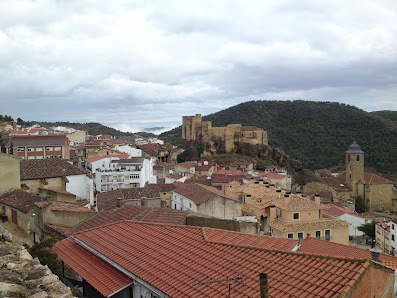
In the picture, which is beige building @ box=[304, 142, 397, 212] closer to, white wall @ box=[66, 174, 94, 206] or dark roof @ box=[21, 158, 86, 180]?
white wall @ box=[66, 174, 94, 206]

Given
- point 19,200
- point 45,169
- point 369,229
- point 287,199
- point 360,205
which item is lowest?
point 360,205

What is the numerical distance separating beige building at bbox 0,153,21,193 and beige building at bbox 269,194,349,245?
17.6 meters

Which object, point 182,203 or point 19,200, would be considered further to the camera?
point 182,203

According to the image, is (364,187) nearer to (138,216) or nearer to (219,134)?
(219,134)

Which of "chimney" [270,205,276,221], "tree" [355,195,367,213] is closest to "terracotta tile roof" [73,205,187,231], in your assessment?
"chimney" [270,205,276,221]

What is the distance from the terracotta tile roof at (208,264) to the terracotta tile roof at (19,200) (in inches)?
312

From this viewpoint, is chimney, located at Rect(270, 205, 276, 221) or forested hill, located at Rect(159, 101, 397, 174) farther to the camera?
forested hill, located at Rect(159, 101, 397, 174)

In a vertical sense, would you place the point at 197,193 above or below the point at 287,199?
above

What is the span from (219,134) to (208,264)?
74.1 m

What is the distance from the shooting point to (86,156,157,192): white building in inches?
1625

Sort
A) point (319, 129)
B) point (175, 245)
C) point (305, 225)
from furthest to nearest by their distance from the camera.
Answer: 1. point (319, 129)
2. point (305, 225)
3. point (175, 245)

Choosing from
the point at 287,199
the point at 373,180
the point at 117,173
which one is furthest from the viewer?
the point at 373,180

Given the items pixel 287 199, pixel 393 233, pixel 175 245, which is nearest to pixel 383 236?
pixel 393 233

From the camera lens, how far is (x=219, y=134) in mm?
81188
